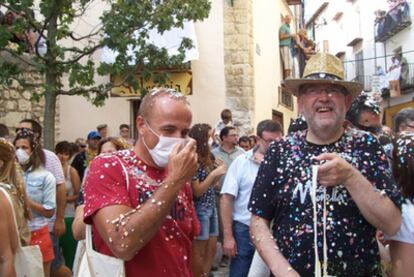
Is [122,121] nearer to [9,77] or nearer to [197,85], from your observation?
[197,85]

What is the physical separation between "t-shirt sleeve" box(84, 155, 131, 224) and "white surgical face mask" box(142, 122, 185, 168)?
17 cm

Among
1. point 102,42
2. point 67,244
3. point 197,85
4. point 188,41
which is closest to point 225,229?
point 67,244

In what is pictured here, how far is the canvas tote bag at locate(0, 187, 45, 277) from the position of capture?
322 centimetres

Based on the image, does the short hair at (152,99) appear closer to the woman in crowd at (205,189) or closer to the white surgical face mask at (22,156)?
the white surgical face mask at (22,156)

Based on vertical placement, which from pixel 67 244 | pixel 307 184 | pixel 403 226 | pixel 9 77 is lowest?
pixel 67 244

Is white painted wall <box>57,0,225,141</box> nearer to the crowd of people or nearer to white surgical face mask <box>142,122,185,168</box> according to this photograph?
the crowd of people

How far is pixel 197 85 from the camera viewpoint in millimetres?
12398

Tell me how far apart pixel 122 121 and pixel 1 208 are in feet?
31.5

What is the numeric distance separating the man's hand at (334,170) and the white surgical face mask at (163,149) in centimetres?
62

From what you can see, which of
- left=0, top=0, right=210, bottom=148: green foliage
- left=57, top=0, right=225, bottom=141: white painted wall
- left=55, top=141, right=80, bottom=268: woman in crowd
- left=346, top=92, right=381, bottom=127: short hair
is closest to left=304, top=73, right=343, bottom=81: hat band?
left=346, top=92, right=381, bottom=127: short hair

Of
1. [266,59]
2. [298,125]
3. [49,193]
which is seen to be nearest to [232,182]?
[298,125]

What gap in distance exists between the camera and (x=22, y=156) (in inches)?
207

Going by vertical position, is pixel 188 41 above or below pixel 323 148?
above

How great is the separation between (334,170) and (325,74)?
53 cm
